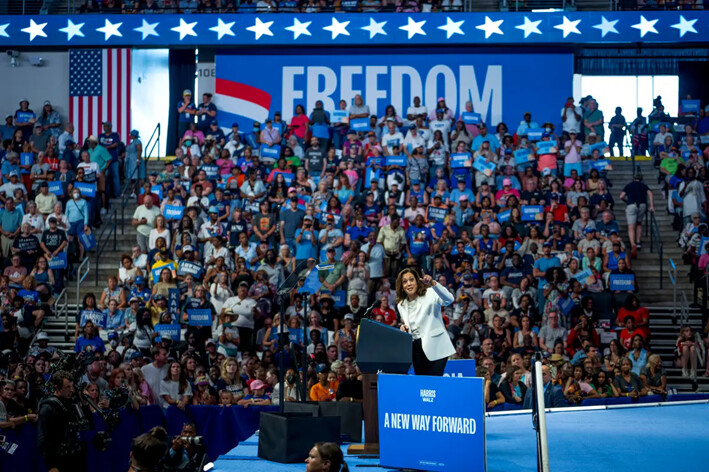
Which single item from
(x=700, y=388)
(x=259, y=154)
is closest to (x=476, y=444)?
(x=700, y=388)

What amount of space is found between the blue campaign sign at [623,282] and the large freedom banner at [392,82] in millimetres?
8366

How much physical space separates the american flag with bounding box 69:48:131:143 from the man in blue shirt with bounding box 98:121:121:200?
2.65m

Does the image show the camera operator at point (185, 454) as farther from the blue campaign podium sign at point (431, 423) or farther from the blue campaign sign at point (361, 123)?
the blue campaign sign at point (361, 123)

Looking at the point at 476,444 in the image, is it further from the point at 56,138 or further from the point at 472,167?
the point at 56,138

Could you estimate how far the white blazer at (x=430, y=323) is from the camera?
9.08 metres

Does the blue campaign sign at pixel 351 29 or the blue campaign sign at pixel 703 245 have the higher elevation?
the blue campaign sign at pixel 351 29

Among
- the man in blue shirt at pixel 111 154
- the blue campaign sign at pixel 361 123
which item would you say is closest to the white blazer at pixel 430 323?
the blue campaign sign at pixel 361 123

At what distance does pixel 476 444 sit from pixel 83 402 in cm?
453

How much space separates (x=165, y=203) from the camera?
829 inches

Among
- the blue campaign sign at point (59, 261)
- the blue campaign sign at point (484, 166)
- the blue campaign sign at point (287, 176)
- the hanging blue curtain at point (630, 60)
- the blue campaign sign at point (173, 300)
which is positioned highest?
the hanging blue curtain at point (630, 60)

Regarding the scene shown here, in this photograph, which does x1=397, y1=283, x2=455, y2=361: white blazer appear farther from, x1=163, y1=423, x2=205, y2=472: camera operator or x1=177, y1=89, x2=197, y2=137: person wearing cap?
x1=177, y1=89, x2=197, y2=137: person wearing cap

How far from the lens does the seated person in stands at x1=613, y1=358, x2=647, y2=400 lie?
1512 centimetres

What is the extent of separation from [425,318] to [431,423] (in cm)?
113

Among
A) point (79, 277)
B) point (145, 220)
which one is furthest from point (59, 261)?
point (145, 220)
